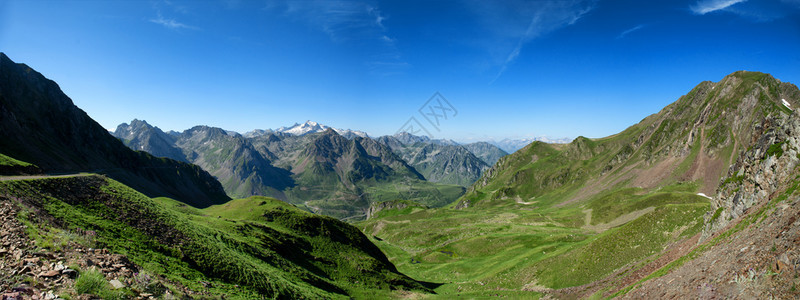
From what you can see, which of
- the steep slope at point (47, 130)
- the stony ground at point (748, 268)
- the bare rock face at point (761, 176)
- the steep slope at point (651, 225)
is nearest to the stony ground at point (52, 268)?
the stony ground at point (748, 268)

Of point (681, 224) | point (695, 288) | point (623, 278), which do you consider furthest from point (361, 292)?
point (681, 224)

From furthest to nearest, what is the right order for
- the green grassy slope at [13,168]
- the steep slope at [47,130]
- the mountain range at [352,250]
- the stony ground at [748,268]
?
the steep slope at [47,130]
the green grassy slope at [13,168]
the stony ground at [748,268]
the mountain range at [352,250]

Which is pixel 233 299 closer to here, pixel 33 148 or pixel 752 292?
pixel 752 292

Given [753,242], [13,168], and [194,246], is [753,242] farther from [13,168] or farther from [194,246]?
[13,168]

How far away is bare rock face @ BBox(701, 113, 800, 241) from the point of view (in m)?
36.8

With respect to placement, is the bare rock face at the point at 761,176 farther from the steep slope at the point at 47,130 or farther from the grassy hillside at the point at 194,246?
the steep slope at the point at 47,130

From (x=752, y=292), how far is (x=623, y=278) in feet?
70.7

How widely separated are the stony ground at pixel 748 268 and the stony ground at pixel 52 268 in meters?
33.8

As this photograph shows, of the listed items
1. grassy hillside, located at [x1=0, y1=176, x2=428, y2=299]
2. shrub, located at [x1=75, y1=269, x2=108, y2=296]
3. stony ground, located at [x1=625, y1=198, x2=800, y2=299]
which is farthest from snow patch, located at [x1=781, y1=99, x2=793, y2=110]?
shrub, located at [x1=75, y1=269, x2=108, y2=296]

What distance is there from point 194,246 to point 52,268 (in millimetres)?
18460

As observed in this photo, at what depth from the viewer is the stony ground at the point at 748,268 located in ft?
57.4

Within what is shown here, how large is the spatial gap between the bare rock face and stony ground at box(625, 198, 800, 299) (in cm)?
1323

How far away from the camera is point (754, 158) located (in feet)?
147

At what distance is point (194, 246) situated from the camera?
30.9 metres
